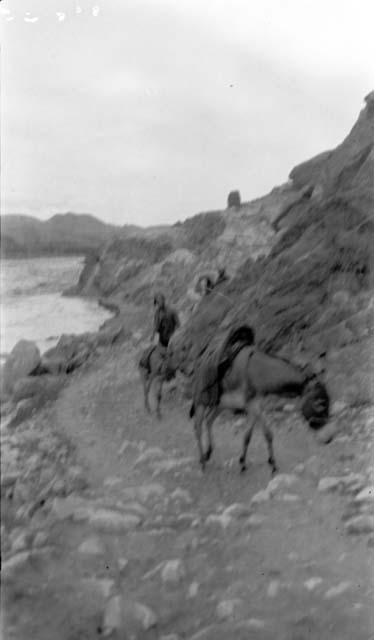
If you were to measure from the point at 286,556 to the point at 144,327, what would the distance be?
93cm

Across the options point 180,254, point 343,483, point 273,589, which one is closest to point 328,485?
point 343,483

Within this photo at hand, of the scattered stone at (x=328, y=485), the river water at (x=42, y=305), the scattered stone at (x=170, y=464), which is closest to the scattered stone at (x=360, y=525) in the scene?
the scattered stone at (x=328, y=485)

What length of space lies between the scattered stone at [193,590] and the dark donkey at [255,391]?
45 centimetres

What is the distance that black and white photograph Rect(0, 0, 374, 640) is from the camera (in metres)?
2.22

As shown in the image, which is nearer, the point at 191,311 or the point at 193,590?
the point at 193,590

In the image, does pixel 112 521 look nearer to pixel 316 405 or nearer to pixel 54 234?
pixel 316 405

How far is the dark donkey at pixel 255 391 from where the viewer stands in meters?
2.38

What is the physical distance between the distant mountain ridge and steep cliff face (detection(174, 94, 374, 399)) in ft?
1.49

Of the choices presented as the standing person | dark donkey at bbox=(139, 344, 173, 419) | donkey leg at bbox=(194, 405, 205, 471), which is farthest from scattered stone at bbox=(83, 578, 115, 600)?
the standing person

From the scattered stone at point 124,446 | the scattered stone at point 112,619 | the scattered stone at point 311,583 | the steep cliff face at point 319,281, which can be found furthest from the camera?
the steep cliff face at point 319,281

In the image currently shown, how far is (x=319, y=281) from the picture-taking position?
248 centimetres

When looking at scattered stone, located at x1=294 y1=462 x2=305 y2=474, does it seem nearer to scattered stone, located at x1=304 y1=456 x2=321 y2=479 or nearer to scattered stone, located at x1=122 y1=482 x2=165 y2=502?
scattered stone, located at x1=304 y1=456 x2=321 y2=479

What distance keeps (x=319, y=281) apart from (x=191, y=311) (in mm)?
489

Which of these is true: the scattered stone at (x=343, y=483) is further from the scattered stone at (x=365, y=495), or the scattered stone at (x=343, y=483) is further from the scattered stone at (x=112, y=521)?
the scattered stone at (x=112, y=521)
